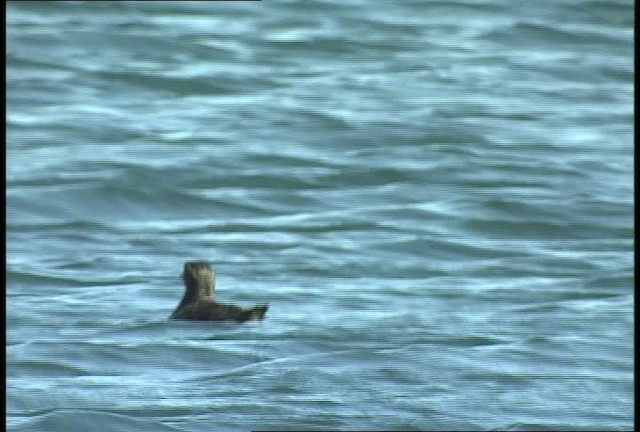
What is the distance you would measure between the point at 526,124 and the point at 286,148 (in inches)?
82.1

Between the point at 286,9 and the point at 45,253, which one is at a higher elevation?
the point at 286,9

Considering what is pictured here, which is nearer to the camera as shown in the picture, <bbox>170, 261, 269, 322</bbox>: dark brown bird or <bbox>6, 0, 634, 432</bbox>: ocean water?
<bbox>6, 0, 634, 432</bbox>: ocean water

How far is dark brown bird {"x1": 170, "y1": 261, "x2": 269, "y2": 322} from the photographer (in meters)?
8.27

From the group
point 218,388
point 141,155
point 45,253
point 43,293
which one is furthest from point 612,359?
point 141,155

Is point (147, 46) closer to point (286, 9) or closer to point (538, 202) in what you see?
point (286, 9)

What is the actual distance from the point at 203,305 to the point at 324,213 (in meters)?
3.24

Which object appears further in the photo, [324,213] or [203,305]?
[324,213]

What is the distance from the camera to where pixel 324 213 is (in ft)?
37.8

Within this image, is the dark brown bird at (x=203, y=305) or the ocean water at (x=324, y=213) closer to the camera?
the ocean water at (x=324, y=213)

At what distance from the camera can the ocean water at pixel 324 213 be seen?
284 inches

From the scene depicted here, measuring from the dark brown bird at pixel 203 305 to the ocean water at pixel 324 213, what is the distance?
7 cm

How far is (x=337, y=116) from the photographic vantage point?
14523 mm

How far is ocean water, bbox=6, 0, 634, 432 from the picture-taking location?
284 inches

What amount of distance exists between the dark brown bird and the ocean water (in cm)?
7
